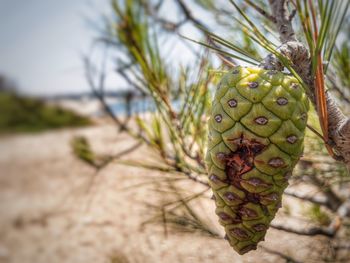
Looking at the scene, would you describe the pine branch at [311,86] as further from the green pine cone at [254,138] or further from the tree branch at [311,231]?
the tree branch at [311,231]

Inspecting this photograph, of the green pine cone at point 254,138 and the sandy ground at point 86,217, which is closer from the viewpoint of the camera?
the green pine cone at point 254,138

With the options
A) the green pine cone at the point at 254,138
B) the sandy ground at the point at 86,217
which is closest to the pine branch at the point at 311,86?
the green pine cone at the point at 254,138

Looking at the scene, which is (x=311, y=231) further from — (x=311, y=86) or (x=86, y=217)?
(x=86, y=217)

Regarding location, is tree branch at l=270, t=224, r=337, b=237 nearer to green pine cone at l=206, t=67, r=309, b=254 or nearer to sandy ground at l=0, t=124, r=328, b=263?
sandy ground at l=0, t=124, r=328, b=263

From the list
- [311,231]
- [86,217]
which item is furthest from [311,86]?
[86,217]

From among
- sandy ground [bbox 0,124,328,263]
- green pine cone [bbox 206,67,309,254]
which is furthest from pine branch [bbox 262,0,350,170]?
sandy ground [bbox 0,124,328,263]

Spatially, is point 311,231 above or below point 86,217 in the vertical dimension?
above

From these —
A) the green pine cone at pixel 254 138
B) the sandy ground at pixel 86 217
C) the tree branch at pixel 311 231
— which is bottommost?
the sandy ground at pixel 86 217
